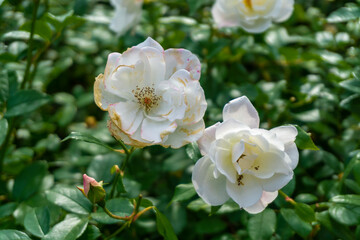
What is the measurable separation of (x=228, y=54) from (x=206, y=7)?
46cm

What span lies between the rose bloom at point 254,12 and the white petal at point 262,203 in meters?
0.66

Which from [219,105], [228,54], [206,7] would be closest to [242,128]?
[219,105]

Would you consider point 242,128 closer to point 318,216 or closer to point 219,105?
point 318,216

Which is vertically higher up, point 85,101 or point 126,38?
point 126,38

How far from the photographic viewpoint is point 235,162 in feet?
2.81

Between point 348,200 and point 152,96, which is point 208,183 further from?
point 348,200

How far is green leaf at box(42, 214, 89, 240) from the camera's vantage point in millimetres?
892

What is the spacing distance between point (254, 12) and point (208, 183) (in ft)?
2.36

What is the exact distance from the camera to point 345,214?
0.98m

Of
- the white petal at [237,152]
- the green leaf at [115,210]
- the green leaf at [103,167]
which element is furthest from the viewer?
the green leaf at [103,167]

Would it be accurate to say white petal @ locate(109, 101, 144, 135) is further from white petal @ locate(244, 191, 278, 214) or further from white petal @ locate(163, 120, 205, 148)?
white petal @ locate(244, 191, 278, 214)

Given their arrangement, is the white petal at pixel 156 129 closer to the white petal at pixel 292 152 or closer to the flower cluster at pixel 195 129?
the flower cluster at pixel 195 129

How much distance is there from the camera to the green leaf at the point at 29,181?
1279mm

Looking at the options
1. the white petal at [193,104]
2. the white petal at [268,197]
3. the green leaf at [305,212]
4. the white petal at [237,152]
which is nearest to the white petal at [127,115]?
the white petal at [193,104]
